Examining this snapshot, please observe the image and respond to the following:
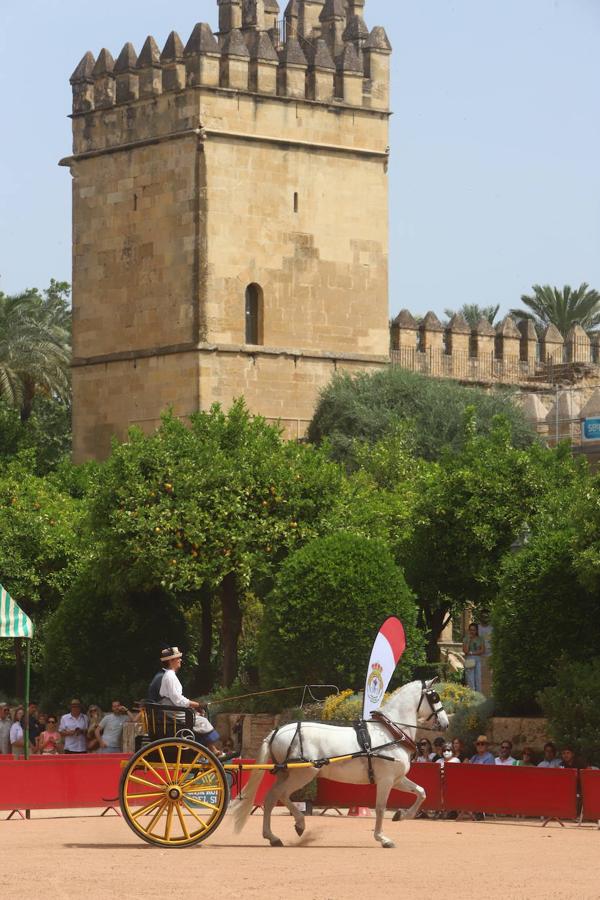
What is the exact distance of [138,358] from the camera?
4719cm

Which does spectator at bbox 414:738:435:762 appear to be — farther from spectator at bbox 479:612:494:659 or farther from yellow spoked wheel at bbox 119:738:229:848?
yellow spoked wheel at bbox 119:738:229:848

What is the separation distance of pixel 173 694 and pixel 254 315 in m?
28.5

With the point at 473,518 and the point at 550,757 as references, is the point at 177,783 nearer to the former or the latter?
Result: the point at 550,757

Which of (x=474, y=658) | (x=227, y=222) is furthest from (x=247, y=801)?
(x=227, y=222)

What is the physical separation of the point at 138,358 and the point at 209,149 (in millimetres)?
4574

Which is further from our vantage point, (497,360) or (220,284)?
(497,360)

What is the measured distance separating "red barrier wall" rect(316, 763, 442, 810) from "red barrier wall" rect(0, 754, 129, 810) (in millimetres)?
2254

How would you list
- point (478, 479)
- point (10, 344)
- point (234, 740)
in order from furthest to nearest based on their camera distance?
point (10, 344)
point (478, 479)
point (234, 740)

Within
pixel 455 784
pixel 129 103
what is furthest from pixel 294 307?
pixel 455 784

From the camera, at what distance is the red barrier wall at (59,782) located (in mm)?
22984

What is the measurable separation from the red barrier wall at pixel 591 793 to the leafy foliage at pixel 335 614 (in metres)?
9.43

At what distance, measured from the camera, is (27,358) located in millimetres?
54531

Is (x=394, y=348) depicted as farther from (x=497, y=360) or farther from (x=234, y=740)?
(x=234, y=740)

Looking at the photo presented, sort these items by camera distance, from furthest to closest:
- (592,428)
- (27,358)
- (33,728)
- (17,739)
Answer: (27,358) < (592,428) < (33,728) < (17,739)
